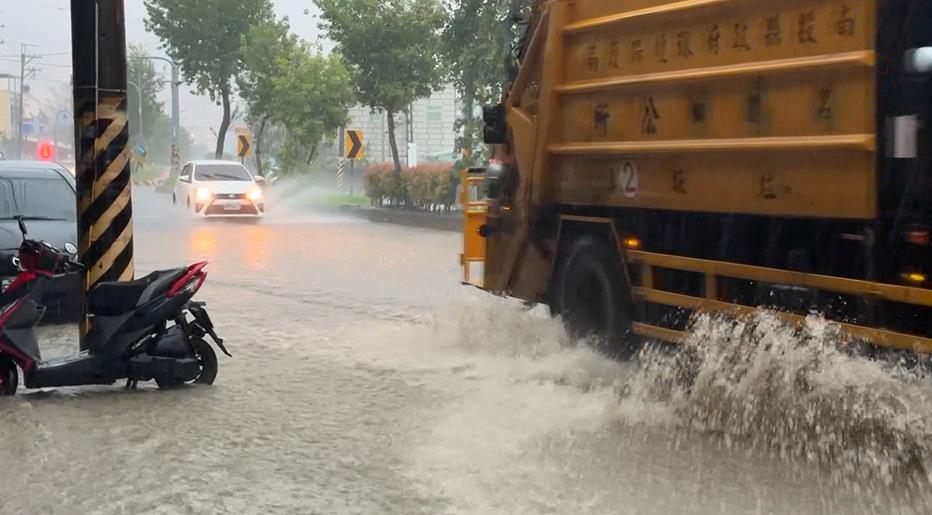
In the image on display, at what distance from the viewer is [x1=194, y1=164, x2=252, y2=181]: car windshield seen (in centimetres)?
3064

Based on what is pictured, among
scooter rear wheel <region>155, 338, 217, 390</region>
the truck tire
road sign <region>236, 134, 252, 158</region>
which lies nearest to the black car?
scooter rear wheel <region>155, 338, 217, 390</region>

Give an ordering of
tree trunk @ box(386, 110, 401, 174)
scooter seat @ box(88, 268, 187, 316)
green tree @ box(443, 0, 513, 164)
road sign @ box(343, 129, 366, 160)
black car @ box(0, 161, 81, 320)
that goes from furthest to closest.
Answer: road sign @ box(343, 129, 366, 160) → tree trunk @ box(386, 110, 401, 174) → green tree @ box(443, 0, 513, 164) → black car @ box(0, 161, 81, 320) → scooter seat @ box(88, 268, 187, 316)

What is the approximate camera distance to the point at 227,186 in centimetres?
2988

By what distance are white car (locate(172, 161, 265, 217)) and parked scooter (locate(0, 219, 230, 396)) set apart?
2202 cm

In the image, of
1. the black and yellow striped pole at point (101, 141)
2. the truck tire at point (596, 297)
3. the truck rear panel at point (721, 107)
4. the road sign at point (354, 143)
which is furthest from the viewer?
the road sign at point (354, 143)

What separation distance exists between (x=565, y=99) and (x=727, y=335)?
2.56 metres

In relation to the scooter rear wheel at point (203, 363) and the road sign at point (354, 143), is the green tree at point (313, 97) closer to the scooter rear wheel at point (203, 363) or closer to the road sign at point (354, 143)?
the road sign at point (354, 143)

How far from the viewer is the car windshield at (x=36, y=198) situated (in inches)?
445

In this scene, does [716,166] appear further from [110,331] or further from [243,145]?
[243,145]

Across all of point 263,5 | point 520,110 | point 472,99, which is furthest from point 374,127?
point 520,110

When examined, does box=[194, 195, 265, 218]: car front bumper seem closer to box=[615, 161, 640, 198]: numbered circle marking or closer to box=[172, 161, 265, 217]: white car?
box=[172, 161, 265, 217]: white car

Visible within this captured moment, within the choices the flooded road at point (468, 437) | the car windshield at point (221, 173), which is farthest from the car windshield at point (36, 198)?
the car windshield at point (221, 173)

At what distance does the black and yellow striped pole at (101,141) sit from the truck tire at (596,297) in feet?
11.1

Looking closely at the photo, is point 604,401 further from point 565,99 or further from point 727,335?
point 565,99
